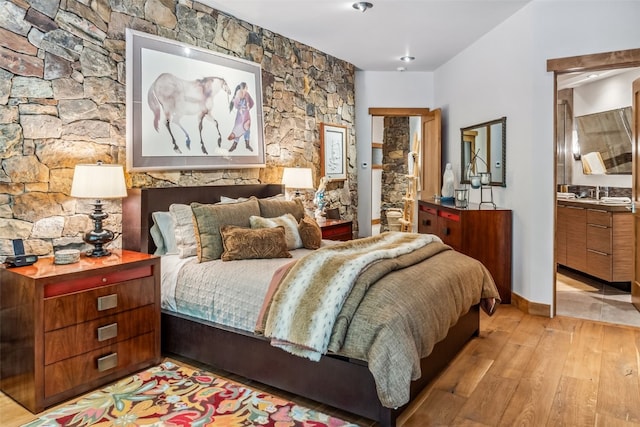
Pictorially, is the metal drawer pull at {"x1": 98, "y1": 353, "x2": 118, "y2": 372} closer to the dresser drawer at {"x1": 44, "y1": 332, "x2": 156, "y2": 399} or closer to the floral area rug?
the dresser drawer at {"x1": 44, "y1": 332, "x2": 156, "y2": 399}

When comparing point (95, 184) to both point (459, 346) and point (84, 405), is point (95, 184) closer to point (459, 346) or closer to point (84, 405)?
point (84, 405)

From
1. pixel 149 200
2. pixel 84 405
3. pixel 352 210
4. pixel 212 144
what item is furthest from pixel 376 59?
pixel 84 405

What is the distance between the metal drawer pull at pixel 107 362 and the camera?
274 cm

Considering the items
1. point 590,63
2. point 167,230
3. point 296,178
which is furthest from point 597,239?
point 167,230

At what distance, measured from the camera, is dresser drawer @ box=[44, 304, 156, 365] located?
2524mm

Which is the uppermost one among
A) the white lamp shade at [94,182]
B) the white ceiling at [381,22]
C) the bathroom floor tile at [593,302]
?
the white ceiling at [381,22]

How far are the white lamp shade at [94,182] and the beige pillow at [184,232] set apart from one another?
540 mm

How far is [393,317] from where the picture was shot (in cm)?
225

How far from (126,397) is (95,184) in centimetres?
129

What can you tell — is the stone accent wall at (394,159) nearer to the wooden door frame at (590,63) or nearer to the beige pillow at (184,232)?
the wooden door frame at (590,63)

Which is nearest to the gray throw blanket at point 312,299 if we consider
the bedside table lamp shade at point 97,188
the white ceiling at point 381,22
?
the bedside table lamp shade at point 97,188

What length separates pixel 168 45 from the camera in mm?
3734

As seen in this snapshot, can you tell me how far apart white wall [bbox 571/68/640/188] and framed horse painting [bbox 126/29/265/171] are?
4.26 meters

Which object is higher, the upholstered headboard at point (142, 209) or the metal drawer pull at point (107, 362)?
the upholstered headboard at point (142, 209)
